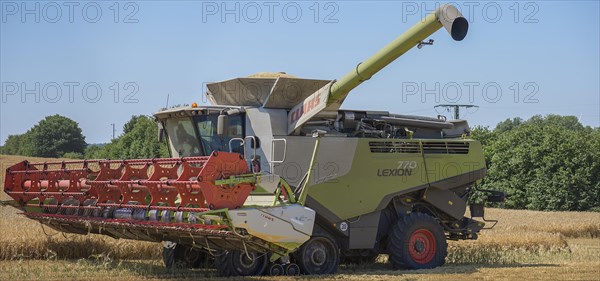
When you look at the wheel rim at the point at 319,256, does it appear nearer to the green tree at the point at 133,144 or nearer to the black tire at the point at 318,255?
the black tire at the point at 318,255

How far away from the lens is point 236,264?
980cm

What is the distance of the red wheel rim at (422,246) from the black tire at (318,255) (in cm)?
137

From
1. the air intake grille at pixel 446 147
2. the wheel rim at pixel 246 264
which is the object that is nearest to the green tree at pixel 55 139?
the air intake grille at pixel 446 147

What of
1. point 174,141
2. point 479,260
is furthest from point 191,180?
point 479,260

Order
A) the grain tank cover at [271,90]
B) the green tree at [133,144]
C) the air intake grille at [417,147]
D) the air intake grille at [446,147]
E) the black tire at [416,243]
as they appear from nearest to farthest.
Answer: the grain tank cover at [271,90] → the black tire at [416,243] → the air intake grille at [417,147] → the air intake grille at [446,147] → the green tree at [133,144]

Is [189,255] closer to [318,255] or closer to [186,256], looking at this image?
[186,256]

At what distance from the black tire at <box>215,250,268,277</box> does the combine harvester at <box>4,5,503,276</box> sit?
0.05 feet

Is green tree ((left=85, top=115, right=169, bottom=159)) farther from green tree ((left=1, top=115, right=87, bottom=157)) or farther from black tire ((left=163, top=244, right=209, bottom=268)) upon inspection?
black tire ((left=163, top=244, right=209, bottom=268))

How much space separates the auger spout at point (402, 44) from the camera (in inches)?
355

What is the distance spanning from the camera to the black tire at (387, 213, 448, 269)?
11.3m

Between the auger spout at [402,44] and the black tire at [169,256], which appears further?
the black tire at [169,256]

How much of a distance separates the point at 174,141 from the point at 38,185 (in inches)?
80.3

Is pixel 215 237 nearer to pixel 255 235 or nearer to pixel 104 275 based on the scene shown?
pixel 255 235

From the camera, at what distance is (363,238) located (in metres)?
11.1
